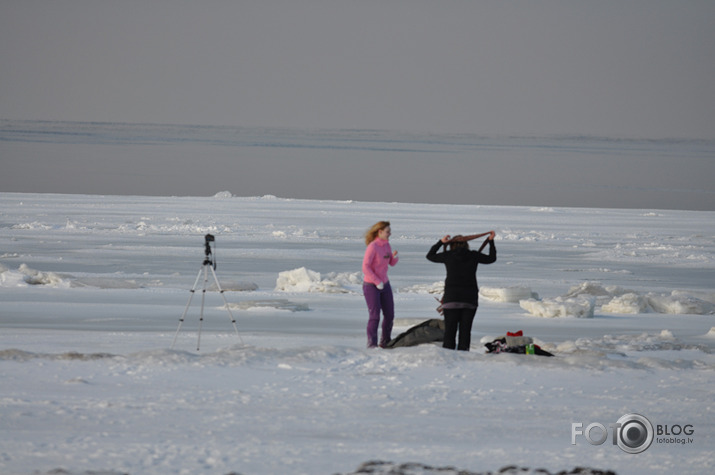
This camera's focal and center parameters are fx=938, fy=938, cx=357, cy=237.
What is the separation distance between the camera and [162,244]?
2550 centimetres

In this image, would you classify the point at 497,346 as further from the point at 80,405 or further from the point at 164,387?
the point at 80,405

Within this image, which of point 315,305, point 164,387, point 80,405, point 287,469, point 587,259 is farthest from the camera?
point 587,259

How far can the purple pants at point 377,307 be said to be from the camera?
28.4 ft

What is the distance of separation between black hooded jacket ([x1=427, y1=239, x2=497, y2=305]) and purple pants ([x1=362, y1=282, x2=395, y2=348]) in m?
0.71

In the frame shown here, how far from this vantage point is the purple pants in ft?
28.4

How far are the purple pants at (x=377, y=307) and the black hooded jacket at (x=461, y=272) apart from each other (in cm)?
71

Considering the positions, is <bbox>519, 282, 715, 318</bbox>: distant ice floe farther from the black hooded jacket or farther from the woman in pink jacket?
the black hooded jacket

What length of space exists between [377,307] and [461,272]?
973 millimetres

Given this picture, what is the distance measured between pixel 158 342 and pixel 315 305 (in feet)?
13.1

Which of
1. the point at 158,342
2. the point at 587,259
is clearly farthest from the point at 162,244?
the point at 158,342

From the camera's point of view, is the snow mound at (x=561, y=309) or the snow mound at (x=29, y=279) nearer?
the snow mound at (x=561, y=309)

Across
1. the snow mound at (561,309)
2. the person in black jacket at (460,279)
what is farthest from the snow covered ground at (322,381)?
the person in black jacket at (460,279)

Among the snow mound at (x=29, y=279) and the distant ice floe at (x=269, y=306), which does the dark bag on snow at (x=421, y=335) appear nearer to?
the distant ice floe at (x=269, y=306)

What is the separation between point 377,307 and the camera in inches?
342
